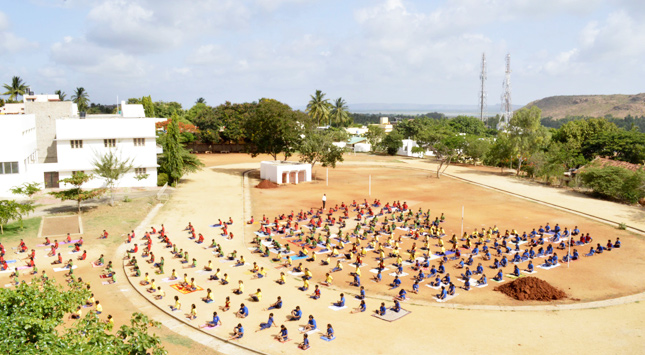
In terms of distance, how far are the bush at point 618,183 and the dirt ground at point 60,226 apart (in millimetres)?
49476

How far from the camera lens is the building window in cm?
4041

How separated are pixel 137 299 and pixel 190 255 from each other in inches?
256

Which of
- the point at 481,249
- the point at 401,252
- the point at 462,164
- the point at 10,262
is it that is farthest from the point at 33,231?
the point at 462,164

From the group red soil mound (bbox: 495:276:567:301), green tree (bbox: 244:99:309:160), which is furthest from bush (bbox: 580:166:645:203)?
green tree (bbox: 244:99:309:160)

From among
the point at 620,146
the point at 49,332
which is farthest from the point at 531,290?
the point at 620,146

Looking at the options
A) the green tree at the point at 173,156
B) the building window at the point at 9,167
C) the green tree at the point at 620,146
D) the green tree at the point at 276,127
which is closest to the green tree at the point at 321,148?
the green tree at the point at 276,127

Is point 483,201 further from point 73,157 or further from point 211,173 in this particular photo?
point 73,157

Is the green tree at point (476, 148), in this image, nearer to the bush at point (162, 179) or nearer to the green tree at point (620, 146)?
the green tree at point (620, 146)

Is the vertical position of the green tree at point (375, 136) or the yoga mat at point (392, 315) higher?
the green tree at point (375, 136)

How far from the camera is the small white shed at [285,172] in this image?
2175 inches

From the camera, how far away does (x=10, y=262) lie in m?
26.1

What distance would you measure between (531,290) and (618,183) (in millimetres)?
30926

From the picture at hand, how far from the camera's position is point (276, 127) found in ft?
192

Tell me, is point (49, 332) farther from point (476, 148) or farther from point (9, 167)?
point (476, 148)
